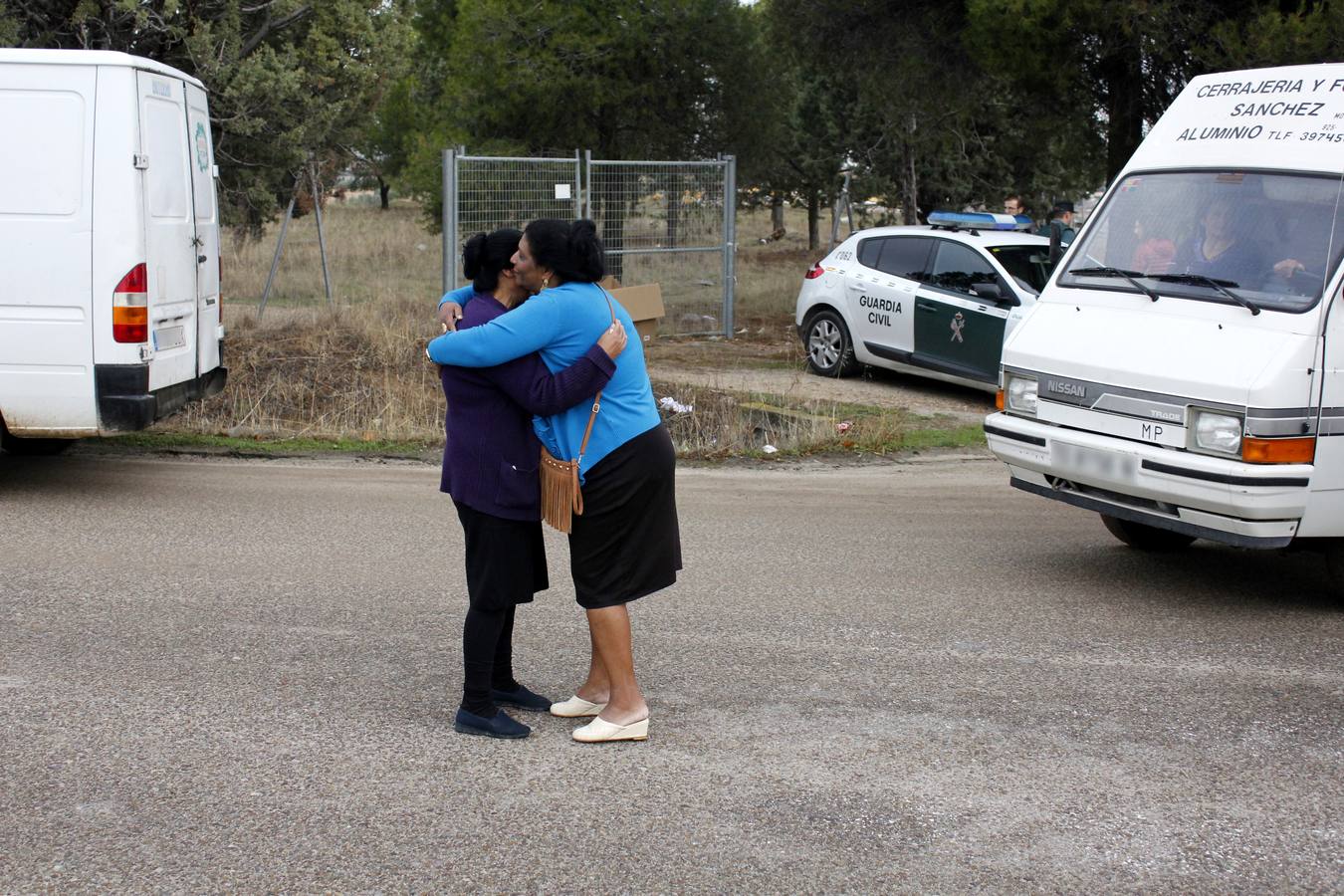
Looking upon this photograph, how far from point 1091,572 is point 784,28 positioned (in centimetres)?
1305

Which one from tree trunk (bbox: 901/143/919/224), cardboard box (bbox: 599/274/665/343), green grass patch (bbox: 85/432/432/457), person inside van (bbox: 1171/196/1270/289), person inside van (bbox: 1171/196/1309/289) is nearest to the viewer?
person inside van (bbox: 1171/196/1309/289)

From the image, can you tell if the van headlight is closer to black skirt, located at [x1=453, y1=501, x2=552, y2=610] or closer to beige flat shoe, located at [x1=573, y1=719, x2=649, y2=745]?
beige flat shoe, located at [x1=573, y1=719, x2=649, y2=745]

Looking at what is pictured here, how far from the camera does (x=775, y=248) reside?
4072 cm

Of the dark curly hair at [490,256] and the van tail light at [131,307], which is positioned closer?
the dark curly hair at [490,256]

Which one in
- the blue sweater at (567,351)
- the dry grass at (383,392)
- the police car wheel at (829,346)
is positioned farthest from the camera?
the police car wheel at (829,346)

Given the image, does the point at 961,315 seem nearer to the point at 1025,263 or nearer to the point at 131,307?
the point at 1025,263

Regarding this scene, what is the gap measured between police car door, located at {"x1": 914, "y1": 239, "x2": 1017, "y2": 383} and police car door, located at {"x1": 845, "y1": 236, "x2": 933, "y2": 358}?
182mm

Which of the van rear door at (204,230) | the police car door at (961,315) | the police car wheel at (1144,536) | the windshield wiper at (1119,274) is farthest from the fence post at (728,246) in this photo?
the windshield wiper at (1119,274)

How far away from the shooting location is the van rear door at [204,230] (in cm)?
940

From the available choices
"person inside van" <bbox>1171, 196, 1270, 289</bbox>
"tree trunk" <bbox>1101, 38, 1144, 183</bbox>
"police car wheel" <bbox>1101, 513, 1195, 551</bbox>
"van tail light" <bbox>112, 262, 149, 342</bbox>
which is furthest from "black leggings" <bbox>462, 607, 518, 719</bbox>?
"tree trunk" <bbox>1101, 38, 1144, 183</bbox>

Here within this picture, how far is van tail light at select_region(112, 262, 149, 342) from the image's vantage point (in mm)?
8383

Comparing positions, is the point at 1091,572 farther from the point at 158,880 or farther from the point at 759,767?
the point at 158,880

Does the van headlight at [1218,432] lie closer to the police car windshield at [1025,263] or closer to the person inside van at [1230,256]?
the person inside van at [1230,256]

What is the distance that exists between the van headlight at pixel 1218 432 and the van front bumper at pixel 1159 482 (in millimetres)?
51
